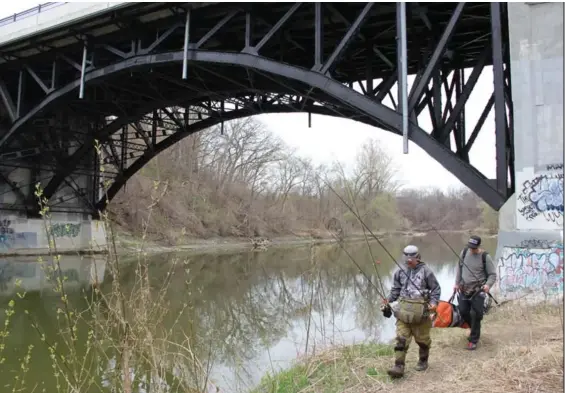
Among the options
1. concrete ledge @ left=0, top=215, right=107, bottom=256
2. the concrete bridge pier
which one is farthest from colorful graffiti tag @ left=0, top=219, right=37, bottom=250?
the concrete bridge pier

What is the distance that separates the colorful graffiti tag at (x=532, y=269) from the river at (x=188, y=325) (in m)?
2.42

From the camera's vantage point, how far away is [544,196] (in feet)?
27.5

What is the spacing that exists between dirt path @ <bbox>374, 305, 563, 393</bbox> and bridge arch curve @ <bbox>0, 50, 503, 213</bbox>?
3.39 meters

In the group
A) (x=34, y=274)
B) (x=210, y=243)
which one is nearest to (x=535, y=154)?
(x=34, y=274)

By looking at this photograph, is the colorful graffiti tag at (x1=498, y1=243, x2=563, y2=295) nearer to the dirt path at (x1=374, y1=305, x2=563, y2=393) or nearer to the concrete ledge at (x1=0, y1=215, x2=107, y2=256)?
the dirt path at (x1=374, y1=305, x2=563, y2=393)

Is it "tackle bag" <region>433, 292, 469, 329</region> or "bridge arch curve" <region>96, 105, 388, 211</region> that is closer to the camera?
"tackle bag" <region>433, 292, 469, 329</region>

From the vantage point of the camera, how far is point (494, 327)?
707 centimetres

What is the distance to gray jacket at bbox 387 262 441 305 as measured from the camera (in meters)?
4.92

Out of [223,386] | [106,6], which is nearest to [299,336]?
[223,386]

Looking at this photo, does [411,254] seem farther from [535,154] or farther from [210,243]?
[210,243]

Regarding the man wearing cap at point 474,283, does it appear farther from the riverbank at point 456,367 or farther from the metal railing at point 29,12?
the metal railing at point 29,12

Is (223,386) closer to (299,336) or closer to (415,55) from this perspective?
(299,336)

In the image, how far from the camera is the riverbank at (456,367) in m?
4.28

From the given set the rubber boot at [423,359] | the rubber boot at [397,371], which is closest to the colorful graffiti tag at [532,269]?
the rubber boot at [423,359]
